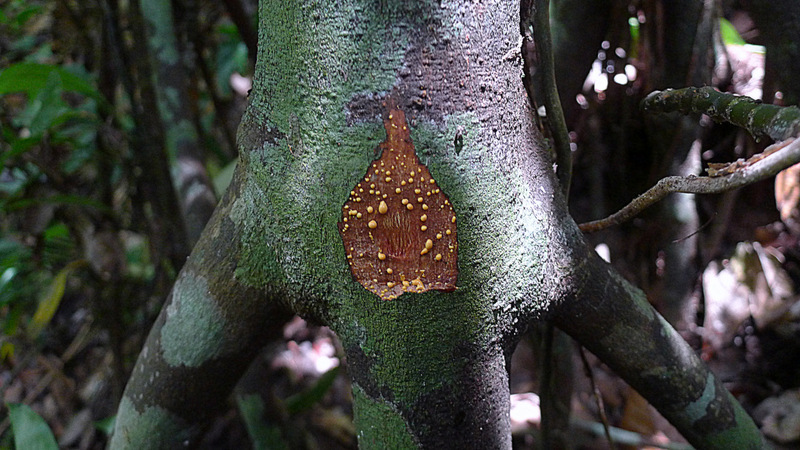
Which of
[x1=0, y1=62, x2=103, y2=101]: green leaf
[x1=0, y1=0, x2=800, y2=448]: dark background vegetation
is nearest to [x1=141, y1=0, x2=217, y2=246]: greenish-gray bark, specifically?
Result: [x1=0, y1=0, x2=800, y2=448]: dark background vegetation

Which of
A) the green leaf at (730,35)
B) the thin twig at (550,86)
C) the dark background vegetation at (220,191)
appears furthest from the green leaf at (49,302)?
the green leaf at (730,35)

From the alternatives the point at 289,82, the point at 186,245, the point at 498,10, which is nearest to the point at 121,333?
the point at 186,245

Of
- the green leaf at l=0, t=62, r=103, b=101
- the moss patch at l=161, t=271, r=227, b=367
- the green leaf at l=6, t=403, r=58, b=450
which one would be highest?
the green leaf at l=0, t=62, r=103, b=101

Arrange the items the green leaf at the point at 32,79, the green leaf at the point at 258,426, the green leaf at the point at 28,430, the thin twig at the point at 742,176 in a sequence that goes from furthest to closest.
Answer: the green leaf at the point at 258,426
the green leaf at the point at 32,79
the green leaf at the point at 28,430
the thin twig at the point at 742,176

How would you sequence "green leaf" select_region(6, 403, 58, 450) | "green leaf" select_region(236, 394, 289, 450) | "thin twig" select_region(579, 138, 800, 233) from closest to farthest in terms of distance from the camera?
1. "thin twig" select_region(579, 138, 800, 233)
2. "green leaf" select_region(6, 403, 58, 450)
3. "green leaf" select_region(236, 394, 289, 450)

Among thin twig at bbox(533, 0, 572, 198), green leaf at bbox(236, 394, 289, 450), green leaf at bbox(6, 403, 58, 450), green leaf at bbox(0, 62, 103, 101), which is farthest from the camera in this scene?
green leaf at bbox(236, 394, 289, 450)

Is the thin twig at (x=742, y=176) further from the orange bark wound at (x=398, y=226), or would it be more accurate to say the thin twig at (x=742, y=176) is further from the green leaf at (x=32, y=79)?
the green leaf at (x=32, y=79)

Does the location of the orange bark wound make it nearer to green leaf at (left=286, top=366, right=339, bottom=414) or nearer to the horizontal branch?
the horizontal branch
